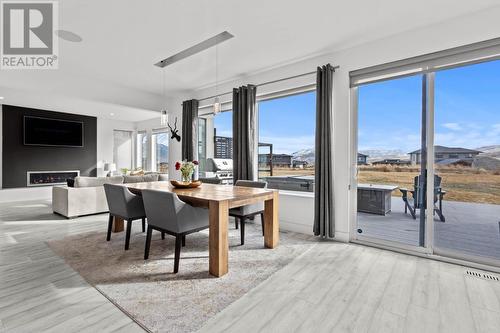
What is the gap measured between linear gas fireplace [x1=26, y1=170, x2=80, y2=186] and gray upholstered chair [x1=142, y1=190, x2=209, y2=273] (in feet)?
19.6

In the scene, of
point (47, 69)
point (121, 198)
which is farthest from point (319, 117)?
point (47, 69)

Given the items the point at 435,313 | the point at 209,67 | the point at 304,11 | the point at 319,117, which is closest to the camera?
the point at 435,313

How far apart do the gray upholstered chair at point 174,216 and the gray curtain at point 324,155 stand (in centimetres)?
171

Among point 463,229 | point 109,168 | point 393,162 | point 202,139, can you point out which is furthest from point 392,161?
point 109,168

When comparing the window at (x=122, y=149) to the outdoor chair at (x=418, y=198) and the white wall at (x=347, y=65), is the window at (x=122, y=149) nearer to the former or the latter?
the white wall at (x=347, y=65)

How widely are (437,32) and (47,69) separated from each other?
5.80m

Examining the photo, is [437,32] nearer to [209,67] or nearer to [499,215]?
[499,215]

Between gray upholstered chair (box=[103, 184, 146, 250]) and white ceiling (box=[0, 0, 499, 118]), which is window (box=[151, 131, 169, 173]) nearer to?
white ceiling (box=[0, 0, 499, 118])

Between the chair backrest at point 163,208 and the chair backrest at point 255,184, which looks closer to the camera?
the chair backrest at point 163,208

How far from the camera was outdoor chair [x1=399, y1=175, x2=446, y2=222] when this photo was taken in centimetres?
287

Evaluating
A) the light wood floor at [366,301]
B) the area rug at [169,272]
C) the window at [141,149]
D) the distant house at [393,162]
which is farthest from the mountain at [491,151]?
the window at [141,149]

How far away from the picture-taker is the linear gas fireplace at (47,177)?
6445 millimetres

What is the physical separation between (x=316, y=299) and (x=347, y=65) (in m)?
2.93

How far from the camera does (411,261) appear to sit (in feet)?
8.94
